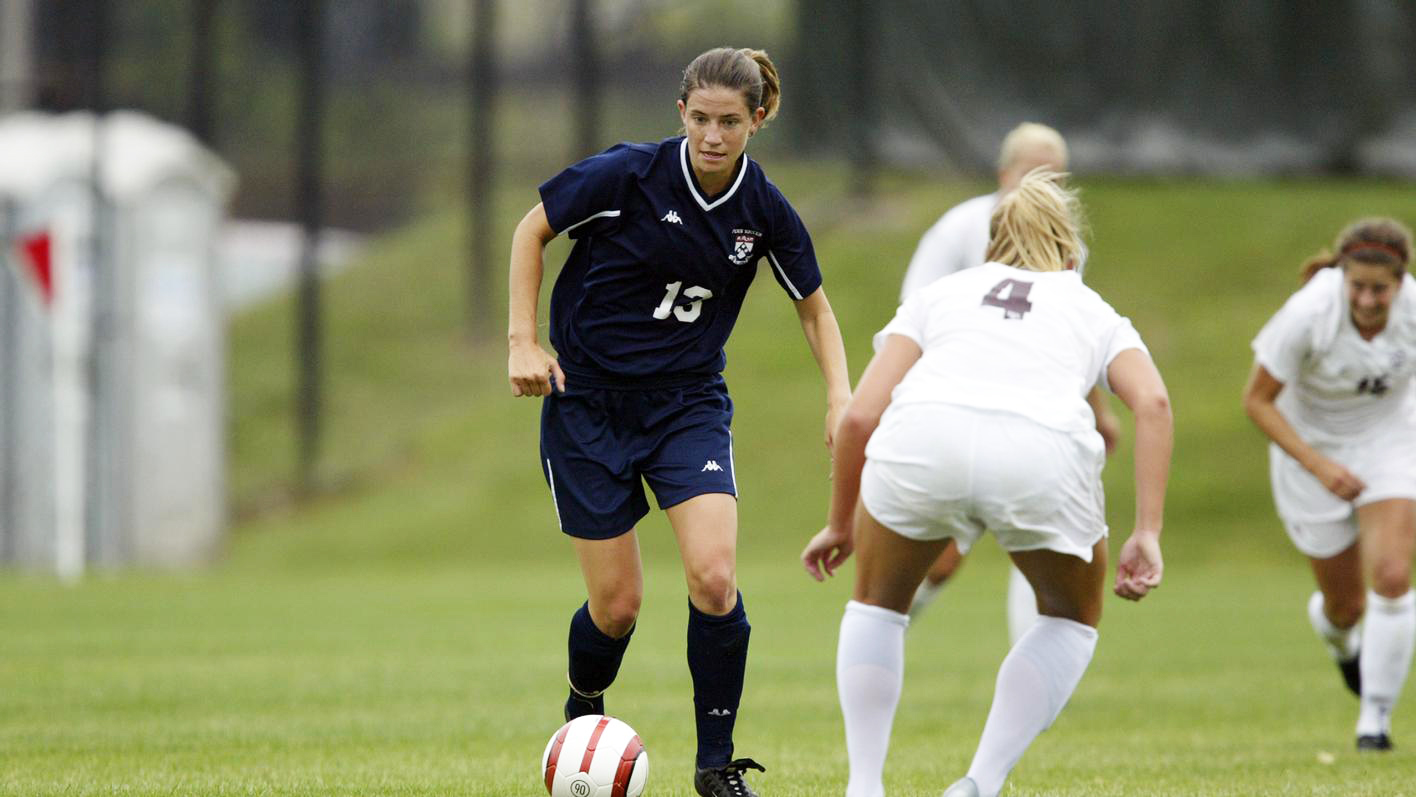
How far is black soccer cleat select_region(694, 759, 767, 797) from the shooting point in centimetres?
526

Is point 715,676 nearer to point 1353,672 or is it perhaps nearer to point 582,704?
point 582,704

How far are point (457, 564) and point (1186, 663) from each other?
36.7ft

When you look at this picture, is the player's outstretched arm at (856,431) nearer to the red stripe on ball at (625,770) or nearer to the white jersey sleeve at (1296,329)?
A: the red stripe on ball at (625,770)

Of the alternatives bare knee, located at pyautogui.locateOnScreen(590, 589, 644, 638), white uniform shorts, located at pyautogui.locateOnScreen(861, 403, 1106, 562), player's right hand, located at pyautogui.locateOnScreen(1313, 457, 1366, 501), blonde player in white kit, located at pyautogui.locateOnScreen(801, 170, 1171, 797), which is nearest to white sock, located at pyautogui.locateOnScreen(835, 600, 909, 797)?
blonde player in white kit, located at pyautogui.locateOnScreen(801, 170, 1171, 797)

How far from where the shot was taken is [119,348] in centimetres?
2031

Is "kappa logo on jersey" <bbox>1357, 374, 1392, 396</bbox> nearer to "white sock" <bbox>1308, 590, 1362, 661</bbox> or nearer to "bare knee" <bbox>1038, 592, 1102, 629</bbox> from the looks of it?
"white sock" <bbox>1308, 590, 1362, 661</bbox>

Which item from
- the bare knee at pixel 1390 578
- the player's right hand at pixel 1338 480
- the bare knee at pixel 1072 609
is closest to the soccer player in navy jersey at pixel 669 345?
the bare knee at pixel 1072 609

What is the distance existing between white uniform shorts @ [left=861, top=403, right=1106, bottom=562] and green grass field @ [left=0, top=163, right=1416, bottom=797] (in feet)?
5.20

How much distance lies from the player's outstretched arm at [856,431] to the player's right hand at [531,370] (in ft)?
2.90

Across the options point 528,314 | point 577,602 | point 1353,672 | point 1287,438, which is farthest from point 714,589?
point 577,602

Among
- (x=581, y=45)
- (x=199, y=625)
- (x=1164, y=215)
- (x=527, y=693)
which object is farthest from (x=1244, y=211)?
(x=527, y=693)

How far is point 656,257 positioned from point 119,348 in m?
16.2

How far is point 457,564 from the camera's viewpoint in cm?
2030

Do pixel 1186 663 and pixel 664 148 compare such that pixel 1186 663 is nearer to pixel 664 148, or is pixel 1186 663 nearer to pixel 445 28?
pixel 664 148
